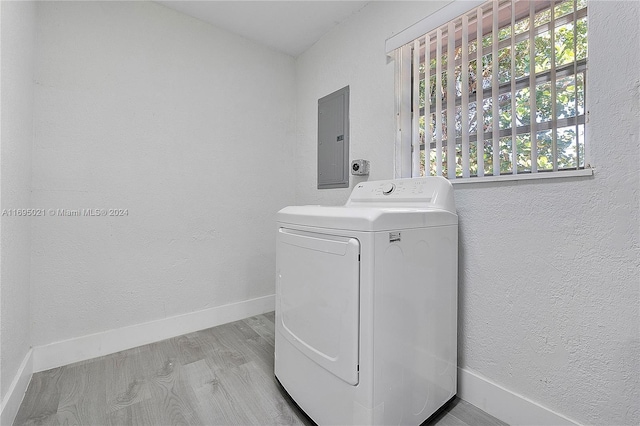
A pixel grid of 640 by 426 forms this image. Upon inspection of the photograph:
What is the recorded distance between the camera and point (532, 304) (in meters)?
1.07

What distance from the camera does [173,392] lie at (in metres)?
1.28

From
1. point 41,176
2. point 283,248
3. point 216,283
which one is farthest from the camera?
point 216,283

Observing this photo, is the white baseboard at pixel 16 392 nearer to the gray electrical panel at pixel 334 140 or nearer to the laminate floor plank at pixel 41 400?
the laminate floor plank at pixel 41 400

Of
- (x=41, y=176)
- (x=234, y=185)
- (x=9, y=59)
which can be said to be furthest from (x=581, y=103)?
(x=41, y=176)

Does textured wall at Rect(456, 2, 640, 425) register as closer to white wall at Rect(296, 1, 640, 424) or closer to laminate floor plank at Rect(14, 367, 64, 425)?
white wall at Rect(296, 1, 640, 424)

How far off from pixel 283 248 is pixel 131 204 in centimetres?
115

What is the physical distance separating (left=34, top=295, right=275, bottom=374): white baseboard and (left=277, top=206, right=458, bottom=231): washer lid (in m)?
1.25

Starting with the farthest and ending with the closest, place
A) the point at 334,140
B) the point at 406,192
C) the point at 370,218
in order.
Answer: the point at 334,140 < the point at 406,192 < the point at 370,218

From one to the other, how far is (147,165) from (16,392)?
48.7 inches

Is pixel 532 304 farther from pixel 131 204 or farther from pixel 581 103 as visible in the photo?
pixel 131 204

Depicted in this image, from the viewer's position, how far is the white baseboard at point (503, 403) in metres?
1.02

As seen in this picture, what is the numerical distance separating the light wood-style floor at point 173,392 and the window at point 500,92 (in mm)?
1116

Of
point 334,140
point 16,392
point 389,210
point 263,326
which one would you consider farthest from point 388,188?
point 16,392

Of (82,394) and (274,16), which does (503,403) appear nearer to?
(82,394)
